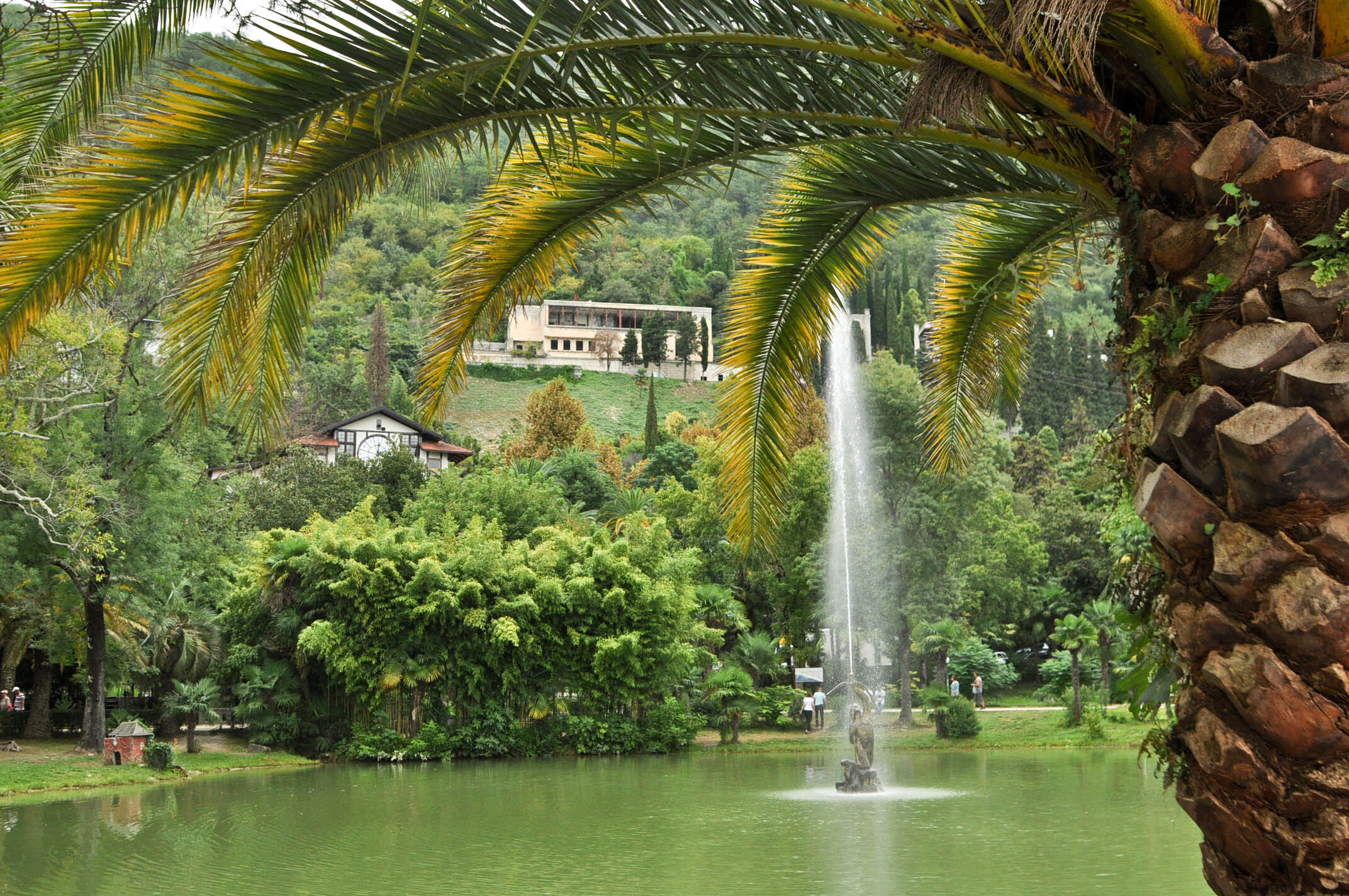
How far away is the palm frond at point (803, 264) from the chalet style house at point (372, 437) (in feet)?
158

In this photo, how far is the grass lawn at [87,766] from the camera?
19.6 metres

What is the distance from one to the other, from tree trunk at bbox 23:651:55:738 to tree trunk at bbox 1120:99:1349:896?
2741cm

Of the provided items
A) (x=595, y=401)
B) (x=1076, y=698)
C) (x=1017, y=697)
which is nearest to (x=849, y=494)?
(x=1076, y=698)

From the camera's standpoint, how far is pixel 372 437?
56.2 metres

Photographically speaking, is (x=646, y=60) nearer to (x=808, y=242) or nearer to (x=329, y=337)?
(x=808, y=242)

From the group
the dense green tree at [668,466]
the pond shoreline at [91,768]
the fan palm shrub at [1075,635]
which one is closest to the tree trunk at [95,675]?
the pond shoreline at [91,768]

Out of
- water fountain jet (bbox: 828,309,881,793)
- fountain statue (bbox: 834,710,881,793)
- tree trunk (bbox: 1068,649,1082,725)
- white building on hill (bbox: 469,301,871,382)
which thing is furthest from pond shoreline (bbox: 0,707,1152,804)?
white building on hill (bbox: 469,301,871,382)

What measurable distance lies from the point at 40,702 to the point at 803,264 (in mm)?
25726

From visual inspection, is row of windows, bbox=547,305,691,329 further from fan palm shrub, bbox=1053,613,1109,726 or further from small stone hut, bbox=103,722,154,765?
small stone hut, bbox=103,722,154,765

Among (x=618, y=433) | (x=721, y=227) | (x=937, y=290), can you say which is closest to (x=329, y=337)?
(x=618, y=433)

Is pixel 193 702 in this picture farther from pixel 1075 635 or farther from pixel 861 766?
pixel 1075 635

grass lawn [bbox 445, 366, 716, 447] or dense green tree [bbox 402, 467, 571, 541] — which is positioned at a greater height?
grass lawn [bbox 445, 366, 716, 447]

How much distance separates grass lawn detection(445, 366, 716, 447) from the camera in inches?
3189

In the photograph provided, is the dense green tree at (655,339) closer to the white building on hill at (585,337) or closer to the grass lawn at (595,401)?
the white building on hill at (585,337)
